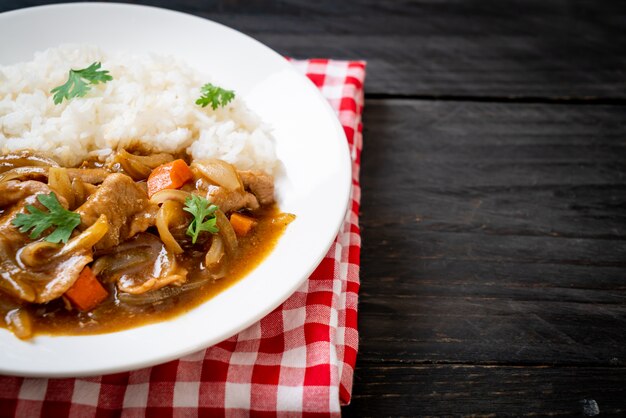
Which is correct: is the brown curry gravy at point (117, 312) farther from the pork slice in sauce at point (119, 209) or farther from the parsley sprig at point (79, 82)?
the parsley sprig at point (79, 82)

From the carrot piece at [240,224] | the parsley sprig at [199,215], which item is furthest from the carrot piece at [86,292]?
the carrot piece at [240,224]

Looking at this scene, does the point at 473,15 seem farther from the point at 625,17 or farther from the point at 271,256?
the point at 271,256

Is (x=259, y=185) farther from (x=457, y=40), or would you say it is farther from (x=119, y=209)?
(x=457, y=40)

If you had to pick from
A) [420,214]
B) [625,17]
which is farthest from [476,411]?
[625,17]

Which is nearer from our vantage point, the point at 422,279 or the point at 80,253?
the point at 80,253

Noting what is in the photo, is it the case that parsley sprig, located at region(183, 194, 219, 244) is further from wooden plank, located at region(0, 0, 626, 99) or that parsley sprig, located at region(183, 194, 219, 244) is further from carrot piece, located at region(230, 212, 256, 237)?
wooden plank, located at region(0, 0, 626, 99)

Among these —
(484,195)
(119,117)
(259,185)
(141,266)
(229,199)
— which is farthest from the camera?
(484,195)

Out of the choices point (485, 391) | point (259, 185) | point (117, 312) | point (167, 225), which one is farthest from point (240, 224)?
point (485, 391)

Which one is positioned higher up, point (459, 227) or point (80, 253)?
point (80, 253)
